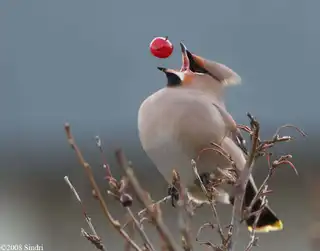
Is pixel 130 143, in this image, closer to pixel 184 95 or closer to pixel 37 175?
pixel 37 175

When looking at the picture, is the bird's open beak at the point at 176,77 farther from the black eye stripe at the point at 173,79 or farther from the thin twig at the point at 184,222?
the thin twig at the point at 184,222

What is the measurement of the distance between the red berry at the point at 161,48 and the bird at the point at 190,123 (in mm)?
30

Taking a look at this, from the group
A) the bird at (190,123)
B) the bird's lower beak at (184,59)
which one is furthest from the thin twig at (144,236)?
the bird's lower beak at (184,59)

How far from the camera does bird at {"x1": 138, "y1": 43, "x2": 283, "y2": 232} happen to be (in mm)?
1613

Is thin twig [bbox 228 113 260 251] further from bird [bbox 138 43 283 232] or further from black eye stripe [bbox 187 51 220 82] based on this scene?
black eye stripe [bbox 187 51 220 82]

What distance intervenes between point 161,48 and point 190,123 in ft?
0.52

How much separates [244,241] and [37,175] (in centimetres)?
448

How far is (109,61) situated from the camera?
37.5ft

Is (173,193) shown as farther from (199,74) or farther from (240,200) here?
(240,200)

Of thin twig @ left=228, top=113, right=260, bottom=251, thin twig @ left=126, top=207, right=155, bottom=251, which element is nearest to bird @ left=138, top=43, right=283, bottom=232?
thin twig @ left=228, top=113, right=260, bottom=251

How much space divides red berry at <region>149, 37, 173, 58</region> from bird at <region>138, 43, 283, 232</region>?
3 cm

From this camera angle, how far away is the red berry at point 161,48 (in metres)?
1.66

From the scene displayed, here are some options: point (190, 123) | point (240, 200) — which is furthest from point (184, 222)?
point (190, 123)

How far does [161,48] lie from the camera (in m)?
1.66
